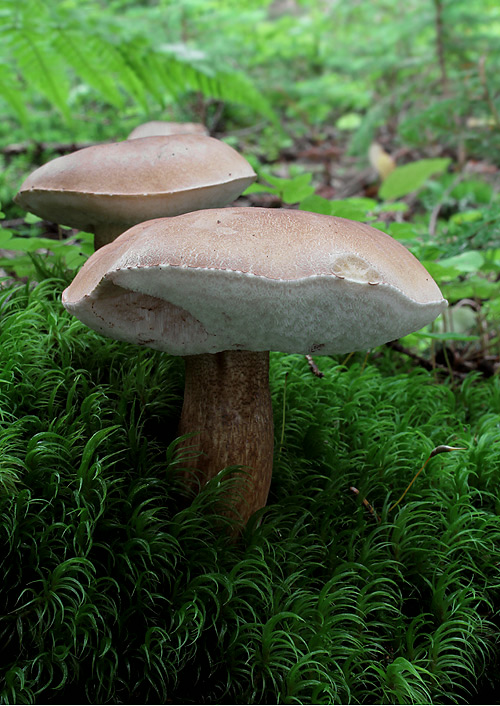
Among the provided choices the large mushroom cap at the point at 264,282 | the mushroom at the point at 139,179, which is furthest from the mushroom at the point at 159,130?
the large mushroom cap at the point at 264,282

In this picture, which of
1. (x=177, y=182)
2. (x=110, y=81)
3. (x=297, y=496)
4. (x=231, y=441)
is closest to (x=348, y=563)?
(x=297, y=496)

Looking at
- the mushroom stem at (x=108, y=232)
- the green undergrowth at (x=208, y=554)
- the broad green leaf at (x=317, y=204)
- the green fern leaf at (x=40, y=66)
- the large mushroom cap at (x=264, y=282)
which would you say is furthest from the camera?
the green fern leaf at (x=40, y=66)

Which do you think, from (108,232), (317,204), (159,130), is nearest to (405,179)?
(317,204)

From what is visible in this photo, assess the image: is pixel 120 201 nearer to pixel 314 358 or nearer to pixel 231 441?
pixel 231 441

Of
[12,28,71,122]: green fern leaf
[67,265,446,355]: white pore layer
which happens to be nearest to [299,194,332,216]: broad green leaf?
[67,265,446,355]: white pore layer

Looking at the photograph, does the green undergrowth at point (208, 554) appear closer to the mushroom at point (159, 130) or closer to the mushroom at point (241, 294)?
the mushroom at point (241, 294)

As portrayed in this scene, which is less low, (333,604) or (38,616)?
(38,616)

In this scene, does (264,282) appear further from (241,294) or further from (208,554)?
(208,554)
